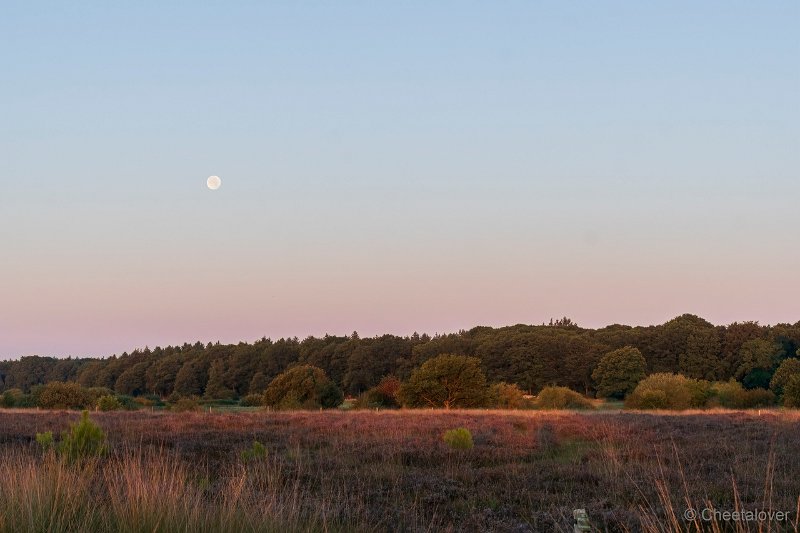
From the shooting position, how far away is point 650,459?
1543 cm

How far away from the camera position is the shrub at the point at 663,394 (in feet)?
178

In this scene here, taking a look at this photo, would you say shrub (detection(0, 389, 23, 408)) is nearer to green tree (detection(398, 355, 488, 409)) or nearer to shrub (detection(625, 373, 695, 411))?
green tree (detection(398, 355, 488, 409))

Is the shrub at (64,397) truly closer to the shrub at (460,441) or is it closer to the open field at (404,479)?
the open field at (404,479)

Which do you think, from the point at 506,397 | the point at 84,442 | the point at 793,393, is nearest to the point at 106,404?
the point at 506,397

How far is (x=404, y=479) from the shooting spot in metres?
12.6

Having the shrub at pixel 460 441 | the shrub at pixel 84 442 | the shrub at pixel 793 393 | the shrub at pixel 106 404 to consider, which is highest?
the shrub at pixel 84 442

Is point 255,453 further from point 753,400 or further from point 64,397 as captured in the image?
point 753,400

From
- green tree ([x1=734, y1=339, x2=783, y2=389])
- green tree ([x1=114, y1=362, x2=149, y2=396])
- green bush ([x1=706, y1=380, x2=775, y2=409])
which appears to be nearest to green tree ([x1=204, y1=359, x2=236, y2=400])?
green tree ([x1=114, y1=362, x2=149, y2=396])

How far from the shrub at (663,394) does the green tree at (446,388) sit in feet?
38.5

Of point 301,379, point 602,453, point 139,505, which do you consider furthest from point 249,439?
point 301,379

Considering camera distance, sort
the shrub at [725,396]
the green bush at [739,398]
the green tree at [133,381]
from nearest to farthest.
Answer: the green bush at [739,398] < the shrub at [725,396] < the green tree at [133,381]

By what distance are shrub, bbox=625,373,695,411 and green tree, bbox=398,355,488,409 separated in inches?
462

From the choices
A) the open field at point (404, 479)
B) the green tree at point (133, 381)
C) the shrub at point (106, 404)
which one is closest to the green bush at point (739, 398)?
the open field at point (404, 479)

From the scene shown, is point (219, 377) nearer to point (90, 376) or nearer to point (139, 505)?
point (90, 376)
